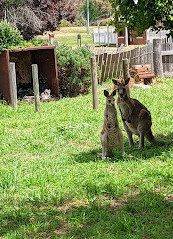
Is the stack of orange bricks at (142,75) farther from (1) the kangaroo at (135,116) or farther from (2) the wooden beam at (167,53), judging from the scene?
(1) the kangaroo at (135,116)

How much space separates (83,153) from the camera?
8.05m

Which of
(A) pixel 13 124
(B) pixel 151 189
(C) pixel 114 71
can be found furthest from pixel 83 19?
(B) pixel 151 189

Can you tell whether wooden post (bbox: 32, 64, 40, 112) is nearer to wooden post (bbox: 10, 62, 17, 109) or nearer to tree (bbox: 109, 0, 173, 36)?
wooden post (bbox: 10, 62, 17, 109)

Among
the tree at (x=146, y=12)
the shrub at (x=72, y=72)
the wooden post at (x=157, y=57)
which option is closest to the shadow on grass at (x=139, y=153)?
the tree at (x=146, y=12)

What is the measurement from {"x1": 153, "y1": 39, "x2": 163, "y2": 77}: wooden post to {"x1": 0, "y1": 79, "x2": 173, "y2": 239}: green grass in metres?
7.55

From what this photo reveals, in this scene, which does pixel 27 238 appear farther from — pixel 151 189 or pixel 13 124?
pixel 13 124

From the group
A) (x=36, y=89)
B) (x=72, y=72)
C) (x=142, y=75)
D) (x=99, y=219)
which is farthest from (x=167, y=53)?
(x=99, y=219)

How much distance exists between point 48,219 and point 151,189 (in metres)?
1.52

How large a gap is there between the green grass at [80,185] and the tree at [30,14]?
60.9 feet

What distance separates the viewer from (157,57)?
17547mm

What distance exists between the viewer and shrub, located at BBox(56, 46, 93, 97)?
14.7m

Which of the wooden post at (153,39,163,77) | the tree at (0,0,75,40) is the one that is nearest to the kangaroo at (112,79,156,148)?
the wooden post at (153,39,163,77)

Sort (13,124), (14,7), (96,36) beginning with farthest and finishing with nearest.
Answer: (96,36), (14,7), (13,124)

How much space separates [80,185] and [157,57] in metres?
12.2
